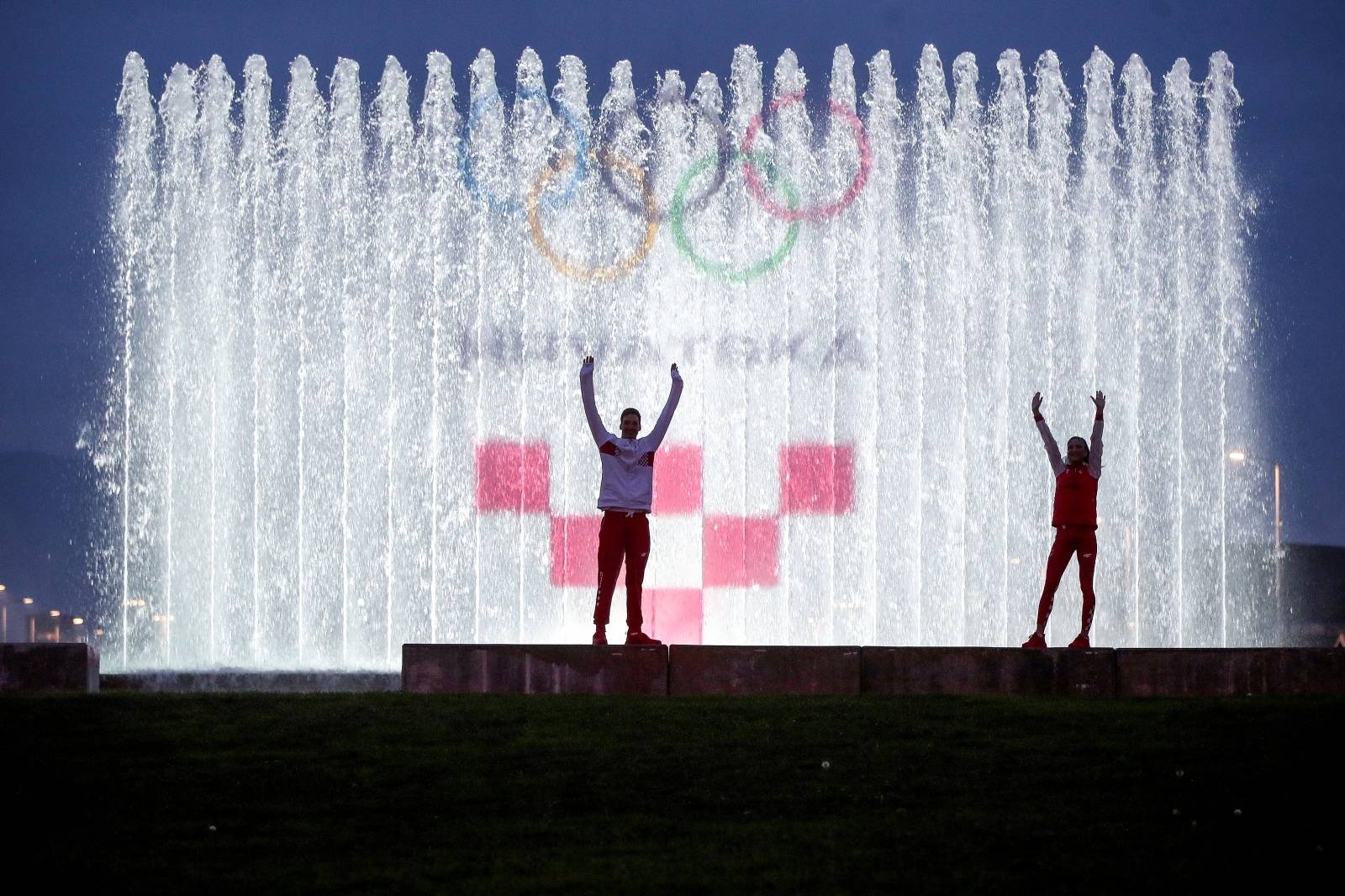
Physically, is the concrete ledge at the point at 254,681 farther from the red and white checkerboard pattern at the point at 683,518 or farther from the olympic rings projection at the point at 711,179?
the olympic rings projection at the point at 711,179

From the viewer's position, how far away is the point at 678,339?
20.6m

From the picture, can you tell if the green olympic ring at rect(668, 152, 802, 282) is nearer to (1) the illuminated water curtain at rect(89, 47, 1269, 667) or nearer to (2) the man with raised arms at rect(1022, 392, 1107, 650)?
(1) the illuminated water curtain at rect(89, 47, 1269, 667)

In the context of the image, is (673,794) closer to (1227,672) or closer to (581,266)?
(1227,672)

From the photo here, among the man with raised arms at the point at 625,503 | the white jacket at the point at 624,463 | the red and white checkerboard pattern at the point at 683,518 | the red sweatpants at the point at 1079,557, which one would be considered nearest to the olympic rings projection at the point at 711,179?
the red and white checkerboard pattern at the point at 683,518

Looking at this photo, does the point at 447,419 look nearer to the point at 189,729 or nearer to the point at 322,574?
the point at 322,574

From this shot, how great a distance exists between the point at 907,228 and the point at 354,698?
45.7 feet

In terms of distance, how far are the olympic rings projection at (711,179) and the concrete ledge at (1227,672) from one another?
12.8m

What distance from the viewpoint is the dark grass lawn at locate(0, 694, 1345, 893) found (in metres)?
4.90

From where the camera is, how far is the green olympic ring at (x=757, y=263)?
20766mm

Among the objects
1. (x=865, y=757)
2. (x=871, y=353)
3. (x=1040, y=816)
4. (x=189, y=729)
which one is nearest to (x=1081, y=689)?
(x=865, y=757)

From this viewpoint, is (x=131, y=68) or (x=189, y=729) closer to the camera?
(x=189, y=729)

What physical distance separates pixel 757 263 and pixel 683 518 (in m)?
3.55

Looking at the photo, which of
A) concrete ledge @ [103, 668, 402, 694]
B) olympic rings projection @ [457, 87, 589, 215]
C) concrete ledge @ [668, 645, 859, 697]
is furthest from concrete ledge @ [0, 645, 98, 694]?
olympic rings projection @ [457, 87, 589, 215]

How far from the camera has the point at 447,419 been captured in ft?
66.7
